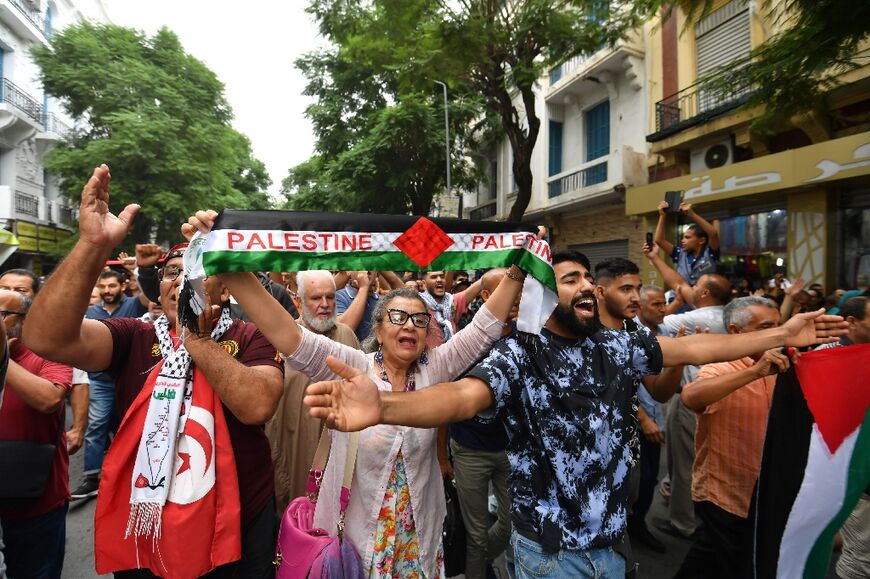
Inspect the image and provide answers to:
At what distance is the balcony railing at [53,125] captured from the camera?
2120 cm

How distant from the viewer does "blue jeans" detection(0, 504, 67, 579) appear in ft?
7.43

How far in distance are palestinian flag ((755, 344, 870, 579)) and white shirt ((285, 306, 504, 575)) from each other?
152 centimetres

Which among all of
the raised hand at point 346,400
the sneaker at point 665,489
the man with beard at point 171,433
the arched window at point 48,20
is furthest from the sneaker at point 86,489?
the arched window at point 48,20

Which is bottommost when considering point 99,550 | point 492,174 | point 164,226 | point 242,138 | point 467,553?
point 467,553

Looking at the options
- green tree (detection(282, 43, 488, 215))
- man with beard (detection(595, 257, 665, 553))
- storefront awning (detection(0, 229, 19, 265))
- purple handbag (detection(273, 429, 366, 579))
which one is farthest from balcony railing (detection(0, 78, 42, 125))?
man with beard (detection(595, 257, 665, 553))

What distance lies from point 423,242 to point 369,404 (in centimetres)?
87

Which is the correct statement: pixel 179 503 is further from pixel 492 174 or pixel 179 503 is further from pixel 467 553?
pixel 492 174

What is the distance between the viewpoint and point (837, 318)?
2.31m

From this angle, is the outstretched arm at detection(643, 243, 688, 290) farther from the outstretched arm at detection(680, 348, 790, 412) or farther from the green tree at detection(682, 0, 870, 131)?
the outstretched arm at detection(680, 348, 790, 412)

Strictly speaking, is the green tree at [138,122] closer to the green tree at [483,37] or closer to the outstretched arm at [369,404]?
the green tree at [483,37]

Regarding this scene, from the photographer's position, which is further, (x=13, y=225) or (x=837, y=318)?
(x=13, y=225)

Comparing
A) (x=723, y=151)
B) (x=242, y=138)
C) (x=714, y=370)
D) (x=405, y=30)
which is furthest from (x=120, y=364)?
(x=242, y=138)

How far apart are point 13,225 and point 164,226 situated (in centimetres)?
481

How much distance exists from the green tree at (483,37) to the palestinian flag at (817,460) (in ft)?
27.1
